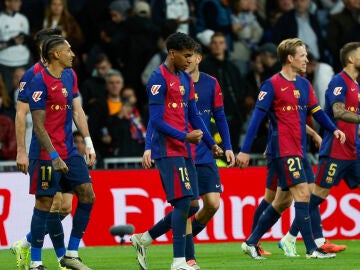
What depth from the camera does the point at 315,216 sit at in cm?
1391

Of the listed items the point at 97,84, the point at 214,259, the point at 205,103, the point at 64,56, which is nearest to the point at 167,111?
the point at 64,56

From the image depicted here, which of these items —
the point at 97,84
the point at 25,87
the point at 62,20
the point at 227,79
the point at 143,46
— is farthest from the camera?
the point at 143,46

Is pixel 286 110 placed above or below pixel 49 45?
below

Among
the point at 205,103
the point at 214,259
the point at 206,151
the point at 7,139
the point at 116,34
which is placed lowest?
the point at 214,259

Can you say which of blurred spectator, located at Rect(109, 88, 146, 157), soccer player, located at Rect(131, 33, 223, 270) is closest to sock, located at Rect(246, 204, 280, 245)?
soccer player, located at Rect(131, 33, 223, 270)

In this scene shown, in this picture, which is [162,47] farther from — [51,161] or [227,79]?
[51,161]

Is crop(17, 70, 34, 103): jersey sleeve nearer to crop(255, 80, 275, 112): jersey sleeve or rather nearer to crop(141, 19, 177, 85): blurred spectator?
crop(255, 80, 275, 112): jersey sleeve

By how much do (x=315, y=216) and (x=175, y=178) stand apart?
3133 mm

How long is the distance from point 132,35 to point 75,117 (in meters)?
7.66

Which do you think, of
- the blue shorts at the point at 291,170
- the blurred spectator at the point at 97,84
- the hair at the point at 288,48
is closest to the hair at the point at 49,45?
the hair at the point at 288,48

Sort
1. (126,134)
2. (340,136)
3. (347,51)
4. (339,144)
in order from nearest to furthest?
(340,136), (347,51), (339,144), (126,134)

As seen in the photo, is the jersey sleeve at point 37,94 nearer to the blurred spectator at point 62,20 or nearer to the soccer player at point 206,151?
the soccer player at point 206,151

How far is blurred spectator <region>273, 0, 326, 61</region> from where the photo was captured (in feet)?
66.1

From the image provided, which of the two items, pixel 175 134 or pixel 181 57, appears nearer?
pixel 175 134
